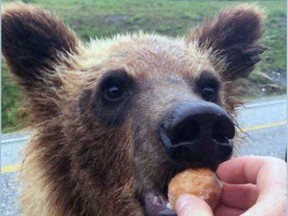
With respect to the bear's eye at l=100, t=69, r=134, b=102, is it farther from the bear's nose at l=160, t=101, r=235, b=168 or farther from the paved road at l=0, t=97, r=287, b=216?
the paved road at l=0, t=97, r=287, b=216

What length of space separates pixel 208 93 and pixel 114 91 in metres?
0.48

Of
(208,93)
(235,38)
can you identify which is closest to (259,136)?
(235,38)

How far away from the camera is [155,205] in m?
2.67

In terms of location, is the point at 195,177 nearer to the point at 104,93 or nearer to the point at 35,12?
the point at 104,93

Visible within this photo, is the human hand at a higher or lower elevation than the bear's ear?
higher

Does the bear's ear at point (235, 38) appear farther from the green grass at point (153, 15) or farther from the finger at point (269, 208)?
the green grass at point (153, 15)

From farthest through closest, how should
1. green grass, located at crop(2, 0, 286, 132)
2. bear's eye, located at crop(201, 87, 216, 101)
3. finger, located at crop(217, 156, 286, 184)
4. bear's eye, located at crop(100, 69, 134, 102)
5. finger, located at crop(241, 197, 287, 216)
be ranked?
green grass, located at crop(2, 0, 286, 132) < bear's eye, located at crop(201, 87, 216, 101) < bear's eye, located at crop(100, 69, 134, 102) < finger, located at crop(217, 156, 286, 184) < finger, located at crop(241, 197, 287, 216)

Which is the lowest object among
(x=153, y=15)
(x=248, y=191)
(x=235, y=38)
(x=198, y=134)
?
(x=153, y=15)

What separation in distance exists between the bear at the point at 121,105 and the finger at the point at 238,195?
13 cm

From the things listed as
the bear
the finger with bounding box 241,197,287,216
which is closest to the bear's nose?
the bear

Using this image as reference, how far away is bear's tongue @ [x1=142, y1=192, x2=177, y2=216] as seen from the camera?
2.55 meters

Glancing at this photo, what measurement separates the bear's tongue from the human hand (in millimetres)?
205

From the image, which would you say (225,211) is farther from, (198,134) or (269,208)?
(269,208)

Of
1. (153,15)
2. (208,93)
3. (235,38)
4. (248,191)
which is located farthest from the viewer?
(153,15)
